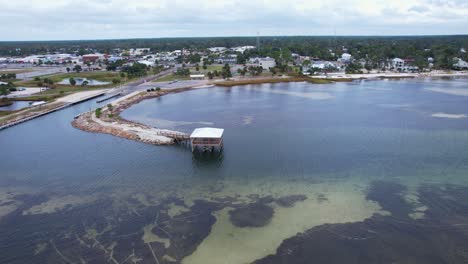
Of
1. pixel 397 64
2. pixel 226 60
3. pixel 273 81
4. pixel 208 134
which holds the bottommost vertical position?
pixel 208 134

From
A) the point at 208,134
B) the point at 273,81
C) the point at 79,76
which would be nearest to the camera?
the point at 208,134

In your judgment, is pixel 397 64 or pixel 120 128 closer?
pixel 120 128

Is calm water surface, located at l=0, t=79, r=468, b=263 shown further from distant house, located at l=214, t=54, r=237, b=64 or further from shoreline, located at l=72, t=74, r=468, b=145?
distant house, located at l=214, t=54, r=237, b=64

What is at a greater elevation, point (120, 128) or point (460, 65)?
point (460, 65)

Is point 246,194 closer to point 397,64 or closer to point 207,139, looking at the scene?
point 207,139

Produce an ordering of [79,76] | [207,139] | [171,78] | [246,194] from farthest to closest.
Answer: [79,76] < [171,78] < [207,139] < [246,194]

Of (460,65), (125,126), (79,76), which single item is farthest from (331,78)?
(79,76)

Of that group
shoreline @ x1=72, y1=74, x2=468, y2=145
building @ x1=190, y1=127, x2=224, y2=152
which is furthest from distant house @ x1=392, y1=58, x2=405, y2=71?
building @ x1=190, y1=127, x2=224, y2=152

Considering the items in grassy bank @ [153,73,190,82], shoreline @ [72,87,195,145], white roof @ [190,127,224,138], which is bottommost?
shoreline @ [72,87,195,145]
